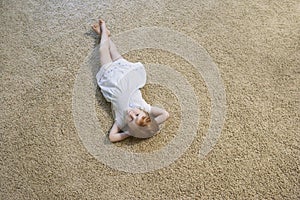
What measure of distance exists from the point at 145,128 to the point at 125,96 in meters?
0.15

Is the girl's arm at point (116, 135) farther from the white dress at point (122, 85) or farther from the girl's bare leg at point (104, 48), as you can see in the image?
the girl's bare leg at point (104, 48)

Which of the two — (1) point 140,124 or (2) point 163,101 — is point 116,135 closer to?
(1) point 140,124

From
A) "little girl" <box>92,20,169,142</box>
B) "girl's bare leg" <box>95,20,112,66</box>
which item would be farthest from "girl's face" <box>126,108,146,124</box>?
"girl's bare leg" <box>95,20,112,66</box>

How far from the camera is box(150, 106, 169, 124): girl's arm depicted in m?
1.31

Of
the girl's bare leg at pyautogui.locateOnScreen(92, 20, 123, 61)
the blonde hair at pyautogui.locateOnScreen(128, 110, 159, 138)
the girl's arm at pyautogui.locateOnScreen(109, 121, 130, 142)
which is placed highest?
the girl's bare leg at pyautogui.locateOnScreen(92, 20, 123, 61)

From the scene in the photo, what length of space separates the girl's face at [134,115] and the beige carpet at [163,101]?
78 mm

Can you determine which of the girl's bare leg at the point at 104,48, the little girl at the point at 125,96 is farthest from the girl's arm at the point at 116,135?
the girl's bare leg at the point at 104,48

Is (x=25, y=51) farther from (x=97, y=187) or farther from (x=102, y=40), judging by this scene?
(x=97, y=187)

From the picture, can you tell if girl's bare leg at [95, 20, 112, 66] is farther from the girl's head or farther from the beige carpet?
the girl's head

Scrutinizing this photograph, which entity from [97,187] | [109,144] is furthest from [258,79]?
[97,187]

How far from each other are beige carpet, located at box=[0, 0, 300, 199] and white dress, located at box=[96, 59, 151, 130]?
0.13ft

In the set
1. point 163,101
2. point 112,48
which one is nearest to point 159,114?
point 163,101

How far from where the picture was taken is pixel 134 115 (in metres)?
1.28

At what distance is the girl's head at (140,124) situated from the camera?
1.26m
